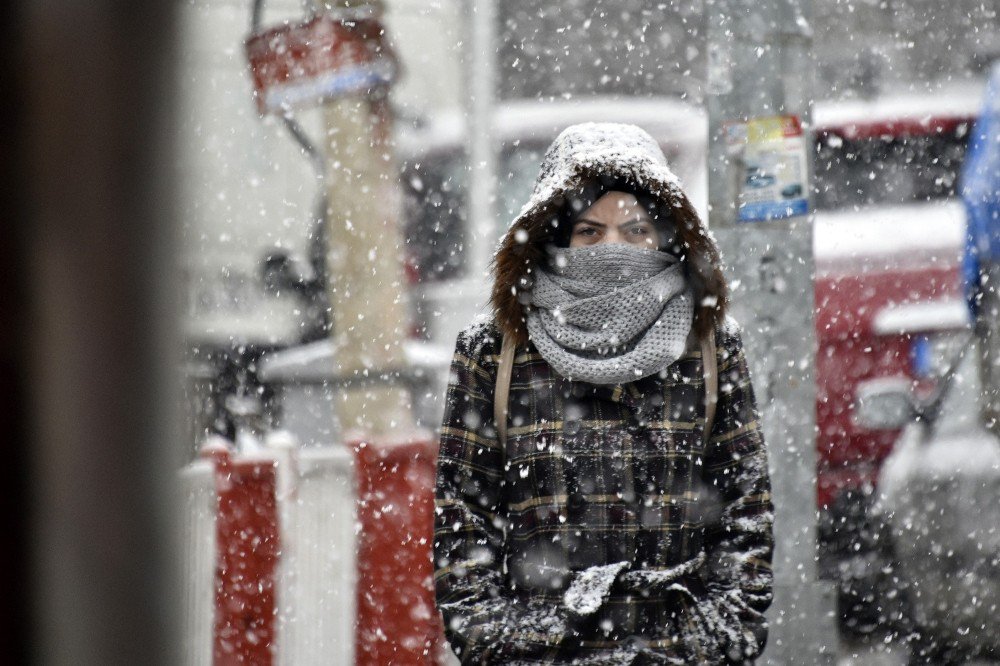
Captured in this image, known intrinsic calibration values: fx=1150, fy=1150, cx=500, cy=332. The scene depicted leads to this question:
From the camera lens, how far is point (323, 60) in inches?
156

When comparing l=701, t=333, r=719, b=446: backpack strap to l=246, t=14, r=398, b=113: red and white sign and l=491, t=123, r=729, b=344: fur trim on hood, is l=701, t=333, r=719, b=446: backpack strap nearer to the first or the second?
l=491, t=123, r=729, b=344: fur trim on hood

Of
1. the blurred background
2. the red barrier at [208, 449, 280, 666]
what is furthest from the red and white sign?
the red barrier at [208, 449, 280, 666]

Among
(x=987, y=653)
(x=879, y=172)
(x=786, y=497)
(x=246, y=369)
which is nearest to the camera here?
(x=786, y=497)

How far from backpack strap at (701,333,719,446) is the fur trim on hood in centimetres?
4

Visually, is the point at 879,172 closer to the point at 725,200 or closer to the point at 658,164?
the point at 725,200

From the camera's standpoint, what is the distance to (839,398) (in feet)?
18.9

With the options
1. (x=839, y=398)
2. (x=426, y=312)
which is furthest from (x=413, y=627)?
(x=426, y=312)

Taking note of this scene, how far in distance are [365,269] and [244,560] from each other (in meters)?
1.19

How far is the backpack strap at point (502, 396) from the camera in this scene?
2320 mm

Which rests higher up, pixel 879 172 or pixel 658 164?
pixel 879 172

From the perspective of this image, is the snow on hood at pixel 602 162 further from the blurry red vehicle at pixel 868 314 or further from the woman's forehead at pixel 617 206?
the blurry red vehicle at pixel 868 314

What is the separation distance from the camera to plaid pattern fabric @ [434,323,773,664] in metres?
2.21

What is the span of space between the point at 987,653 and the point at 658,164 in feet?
9.43

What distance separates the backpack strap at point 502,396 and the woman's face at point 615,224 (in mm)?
351
